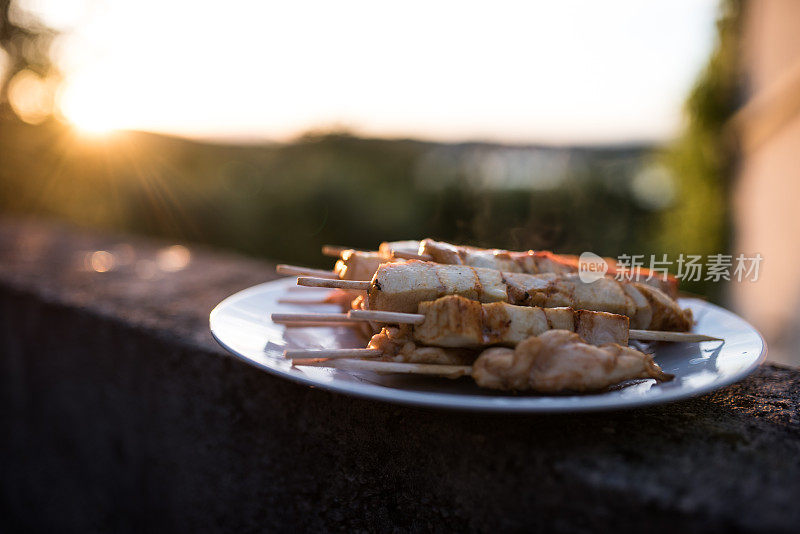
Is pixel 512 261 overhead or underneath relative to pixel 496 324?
overhead

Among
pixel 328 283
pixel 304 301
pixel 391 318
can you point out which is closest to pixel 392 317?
pixel 391 318

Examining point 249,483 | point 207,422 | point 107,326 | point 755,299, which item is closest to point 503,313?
point 249,483

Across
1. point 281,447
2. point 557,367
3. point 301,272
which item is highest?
point 301,272

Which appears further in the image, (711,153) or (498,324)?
(711,153)

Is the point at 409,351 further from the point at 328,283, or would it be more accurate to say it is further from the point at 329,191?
the point at 329,191

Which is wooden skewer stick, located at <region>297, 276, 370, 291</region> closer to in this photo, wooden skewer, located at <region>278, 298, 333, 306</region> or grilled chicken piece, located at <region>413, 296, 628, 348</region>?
grilled chicken piece, located at <region>413, 296, 628, 348</region>

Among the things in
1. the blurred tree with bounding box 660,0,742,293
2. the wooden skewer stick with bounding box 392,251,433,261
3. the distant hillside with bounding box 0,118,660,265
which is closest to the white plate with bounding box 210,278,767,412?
the wooden skewer stick with bounding box 392,251,433,261

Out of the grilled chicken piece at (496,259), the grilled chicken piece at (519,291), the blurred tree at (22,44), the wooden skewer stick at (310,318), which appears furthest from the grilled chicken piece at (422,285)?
the blurred tree at (22,44)
